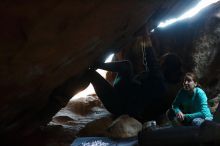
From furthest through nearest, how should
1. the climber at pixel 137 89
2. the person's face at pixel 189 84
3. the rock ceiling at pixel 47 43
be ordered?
the climber at pixel 137 89
the person's face at pixel 189 84
the rock ceiling at pixel 47 43

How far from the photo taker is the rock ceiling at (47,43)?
3557 mm

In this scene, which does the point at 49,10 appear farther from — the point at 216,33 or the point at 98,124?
the point at 216,33

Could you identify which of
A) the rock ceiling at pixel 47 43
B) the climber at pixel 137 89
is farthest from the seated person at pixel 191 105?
the climber at pixel 137 89

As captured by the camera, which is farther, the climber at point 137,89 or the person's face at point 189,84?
the climber at point 137,89

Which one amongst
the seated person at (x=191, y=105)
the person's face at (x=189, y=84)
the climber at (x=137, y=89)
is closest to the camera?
the seated person at (x=191, y=105)

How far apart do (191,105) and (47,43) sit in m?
2.84

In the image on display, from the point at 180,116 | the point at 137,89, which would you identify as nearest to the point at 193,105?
the point at 180,116

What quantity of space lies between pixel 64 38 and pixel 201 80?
5732 mm

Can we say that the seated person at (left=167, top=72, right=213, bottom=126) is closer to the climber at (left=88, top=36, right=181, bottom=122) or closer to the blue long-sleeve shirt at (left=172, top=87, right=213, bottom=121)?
the blue long-sleeve shirt at (left=172, top=87, right=213, bottom=121)

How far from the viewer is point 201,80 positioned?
9.05m

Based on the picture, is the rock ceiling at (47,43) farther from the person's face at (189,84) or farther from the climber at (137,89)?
the person's face at (189,84)

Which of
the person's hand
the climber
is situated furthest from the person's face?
the climber

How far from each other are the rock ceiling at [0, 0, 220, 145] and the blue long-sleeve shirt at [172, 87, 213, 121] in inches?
65.5

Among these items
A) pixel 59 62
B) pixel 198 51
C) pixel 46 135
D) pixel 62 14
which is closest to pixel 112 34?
pixel 59 62
